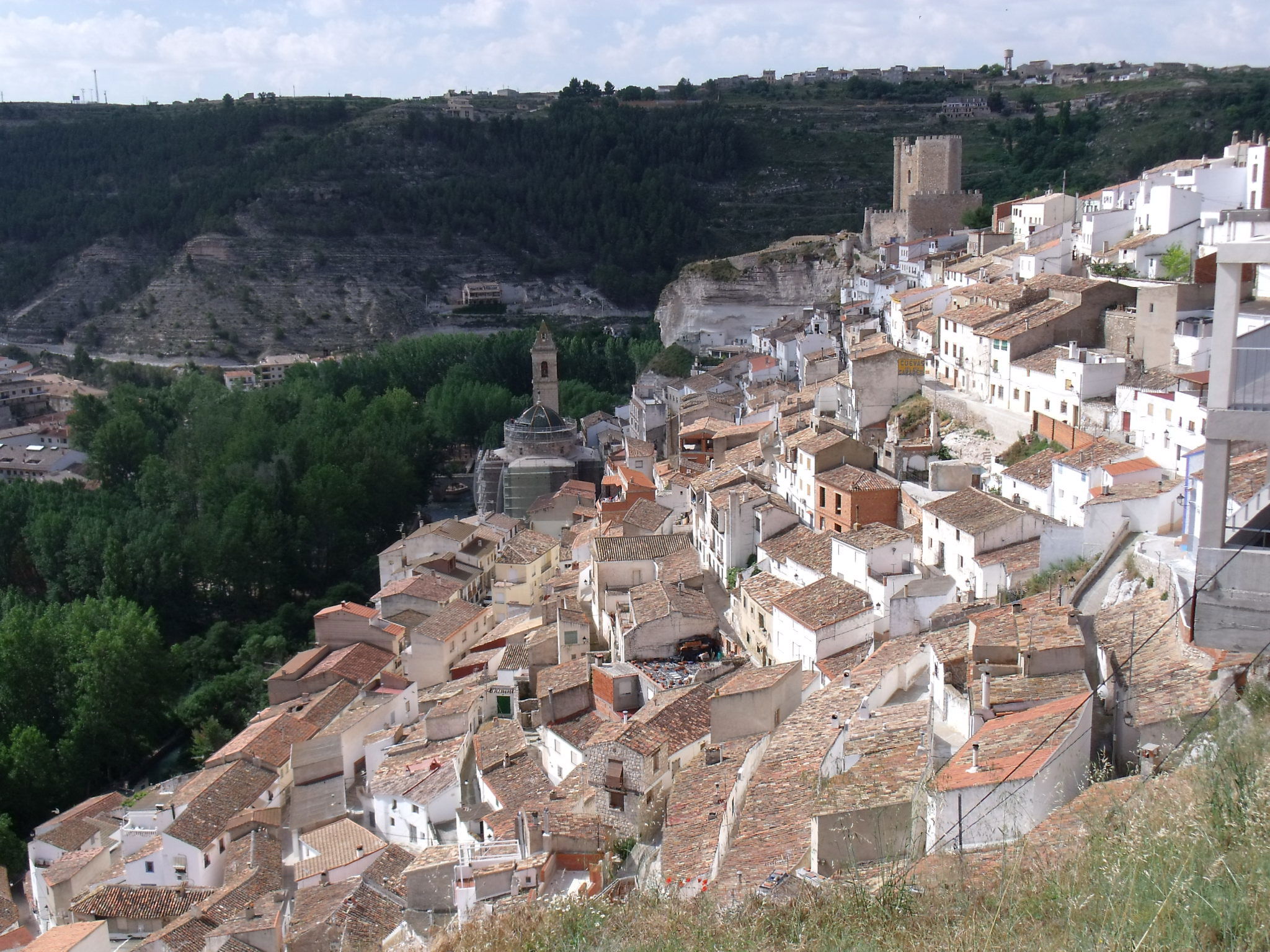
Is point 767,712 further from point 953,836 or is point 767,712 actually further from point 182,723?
point 182,723

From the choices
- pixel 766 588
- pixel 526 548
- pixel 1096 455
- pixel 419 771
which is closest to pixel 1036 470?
pixel 1096 455

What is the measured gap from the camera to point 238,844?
564 inches

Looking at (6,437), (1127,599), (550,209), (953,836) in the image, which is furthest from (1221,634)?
(550,209)

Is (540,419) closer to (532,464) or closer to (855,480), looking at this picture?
(532,464)

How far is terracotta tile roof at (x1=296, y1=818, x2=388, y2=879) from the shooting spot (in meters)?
13.1

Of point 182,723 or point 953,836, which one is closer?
point 953,836

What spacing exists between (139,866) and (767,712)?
7.68 meters

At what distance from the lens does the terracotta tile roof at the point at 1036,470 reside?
1392 centimetres

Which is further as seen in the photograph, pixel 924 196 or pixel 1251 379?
pixel 924 196

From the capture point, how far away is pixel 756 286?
3609 cm

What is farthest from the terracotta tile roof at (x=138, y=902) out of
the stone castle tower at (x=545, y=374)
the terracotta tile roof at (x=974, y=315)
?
the stone castle tower at (x=545, y=374)

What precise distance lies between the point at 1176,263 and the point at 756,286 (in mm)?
18749

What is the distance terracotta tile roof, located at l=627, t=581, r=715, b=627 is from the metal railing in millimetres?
9421

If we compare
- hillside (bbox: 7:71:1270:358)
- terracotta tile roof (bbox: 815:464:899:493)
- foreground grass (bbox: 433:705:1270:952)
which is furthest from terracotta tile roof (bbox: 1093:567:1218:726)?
hillside (bbox: 7:71:1270:358)
